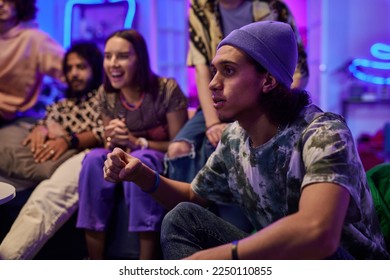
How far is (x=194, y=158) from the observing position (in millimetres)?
2088

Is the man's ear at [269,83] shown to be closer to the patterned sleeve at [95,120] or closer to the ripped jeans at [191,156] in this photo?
the ripped jeans at [191,156]

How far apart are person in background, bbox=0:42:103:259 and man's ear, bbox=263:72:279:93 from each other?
1.14 meters

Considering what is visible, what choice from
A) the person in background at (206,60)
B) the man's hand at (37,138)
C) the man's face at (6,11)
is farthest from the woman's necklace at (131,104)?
the man's face at (6,11)

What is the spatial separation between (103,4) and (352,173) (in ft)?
12.7

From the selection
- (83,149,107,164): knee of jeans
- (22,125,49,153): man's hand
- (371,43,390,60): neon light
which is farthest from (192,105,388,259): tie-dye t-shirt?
(371,43,390,60): neon light

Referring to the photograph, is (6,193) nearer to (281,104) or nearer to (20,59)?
(281,104)

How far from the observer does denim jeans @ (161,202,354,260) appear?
1370 mm

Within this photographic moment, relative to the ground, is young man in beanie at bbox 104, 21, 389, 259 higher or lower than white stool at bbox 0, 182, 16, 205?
higher

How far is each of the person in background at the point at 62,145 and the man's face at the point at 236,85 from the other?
41.4 inches

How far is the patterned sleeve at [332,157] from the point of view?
1081 mm

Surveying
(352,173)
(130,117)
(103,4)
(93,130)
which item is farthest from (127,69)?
(103,4)

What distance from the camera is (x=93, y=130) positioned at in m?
2.48

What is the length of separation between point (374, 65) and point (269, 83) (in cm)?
440

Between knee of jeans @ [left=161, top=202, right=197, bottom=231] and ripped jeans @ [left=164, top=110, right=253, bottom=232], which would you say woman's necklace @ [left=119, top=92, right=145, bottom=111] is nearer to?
ripped jeans @ [left=164, top=110, right=253, bottom=232]
